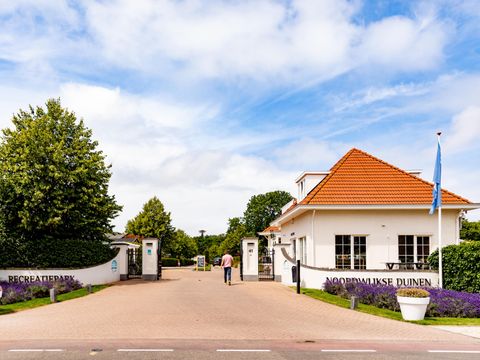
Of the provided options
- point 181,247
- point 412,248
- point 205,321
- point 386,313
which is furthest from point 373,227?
point 181,247

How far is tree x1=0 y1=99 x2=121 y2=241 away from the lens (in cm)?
2456

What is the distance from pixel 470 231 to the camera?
76625mm

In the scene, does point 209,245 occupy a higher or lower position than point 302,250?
lower

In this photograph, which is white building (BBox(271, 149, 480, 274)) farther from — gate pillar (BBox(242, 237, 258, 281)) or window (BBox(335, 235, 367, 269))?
gate pillar (BBox(242, 237, 258, 281))

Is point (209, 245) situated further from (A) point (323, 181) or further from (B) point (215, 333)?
(B) point (215, 333)

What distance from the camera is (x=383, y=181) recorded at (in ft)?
85.3

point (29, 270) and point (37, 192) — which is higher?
point (37, 192)

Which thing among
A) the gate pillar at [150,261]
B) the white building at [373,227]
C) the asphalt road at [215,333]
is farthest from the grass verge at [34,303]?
the white building at [373,227]

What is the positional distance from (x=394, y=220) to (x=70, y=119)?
55.0 ft

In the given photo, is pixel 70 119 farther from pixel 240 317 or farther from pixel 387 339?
pixel 387 339

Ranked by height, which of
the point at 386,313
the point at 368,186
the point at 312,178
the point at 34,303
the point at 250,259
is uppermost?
the point at 312,178

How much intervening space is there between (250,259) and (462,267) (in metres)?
13.6

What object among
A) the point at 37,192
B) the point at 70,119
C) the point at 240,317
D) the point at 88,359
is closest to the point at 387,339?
the point at 240,317

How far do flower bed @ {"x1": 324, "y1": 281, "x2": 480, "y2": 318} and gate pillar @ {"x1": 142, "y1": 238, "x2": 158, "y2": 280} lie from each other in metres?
13.2
